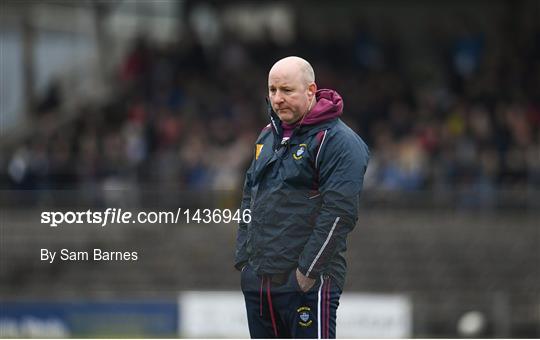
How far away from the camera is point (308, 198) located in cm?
587

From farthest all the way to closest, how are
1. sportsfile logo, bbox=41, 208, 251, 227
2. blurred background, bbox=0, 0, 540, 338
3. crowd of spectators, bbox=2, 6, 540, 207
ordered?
crowd of spectators, bbox=2, 6, 540, 207
blurred background, bbox=0, 0, 540, 338
sportsfile logo, bbox=41, 208, 251, 227

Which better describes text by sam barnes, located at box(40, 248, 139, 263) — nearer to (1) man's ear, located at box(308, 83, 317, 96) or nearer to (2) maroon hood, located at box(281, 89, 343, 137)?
(2) maroon hood, located at box(281, 89, 343, 137)

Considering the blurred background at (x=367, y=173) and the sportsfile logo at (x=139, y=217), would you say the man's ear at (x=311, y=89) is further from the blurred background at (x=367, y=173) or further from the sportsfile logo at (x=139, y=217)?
the blurred background at (x=367, y=173)

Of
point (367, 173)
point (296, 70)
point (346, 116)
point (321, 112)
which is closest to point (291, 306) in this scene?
point (321, 112)

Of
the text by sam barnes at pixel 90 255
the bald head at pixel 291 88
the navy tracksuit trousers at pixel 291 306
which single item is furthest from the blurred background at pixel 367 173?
the bald head at pixel 291 88

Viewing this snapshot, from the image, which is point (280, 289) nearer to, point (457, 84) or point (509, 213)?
point (509, 213)

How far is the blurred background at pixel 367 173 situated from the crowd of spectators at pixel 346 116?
3 cm

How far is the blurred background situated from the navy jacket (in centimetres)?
276

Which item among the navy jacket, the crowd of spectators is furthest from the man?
the crowd of spectators

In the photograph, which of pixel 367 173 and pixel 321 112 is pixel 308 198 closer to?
pixel 321 112

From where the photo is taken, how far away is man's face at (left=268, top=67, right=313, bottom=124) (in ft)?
19.2

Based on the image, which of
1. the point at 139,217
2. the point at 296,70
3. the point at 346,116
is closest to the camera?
the point at 296,70

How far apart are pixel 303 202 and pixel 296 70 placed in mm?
572

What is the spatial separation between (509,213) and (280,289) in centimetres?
947
